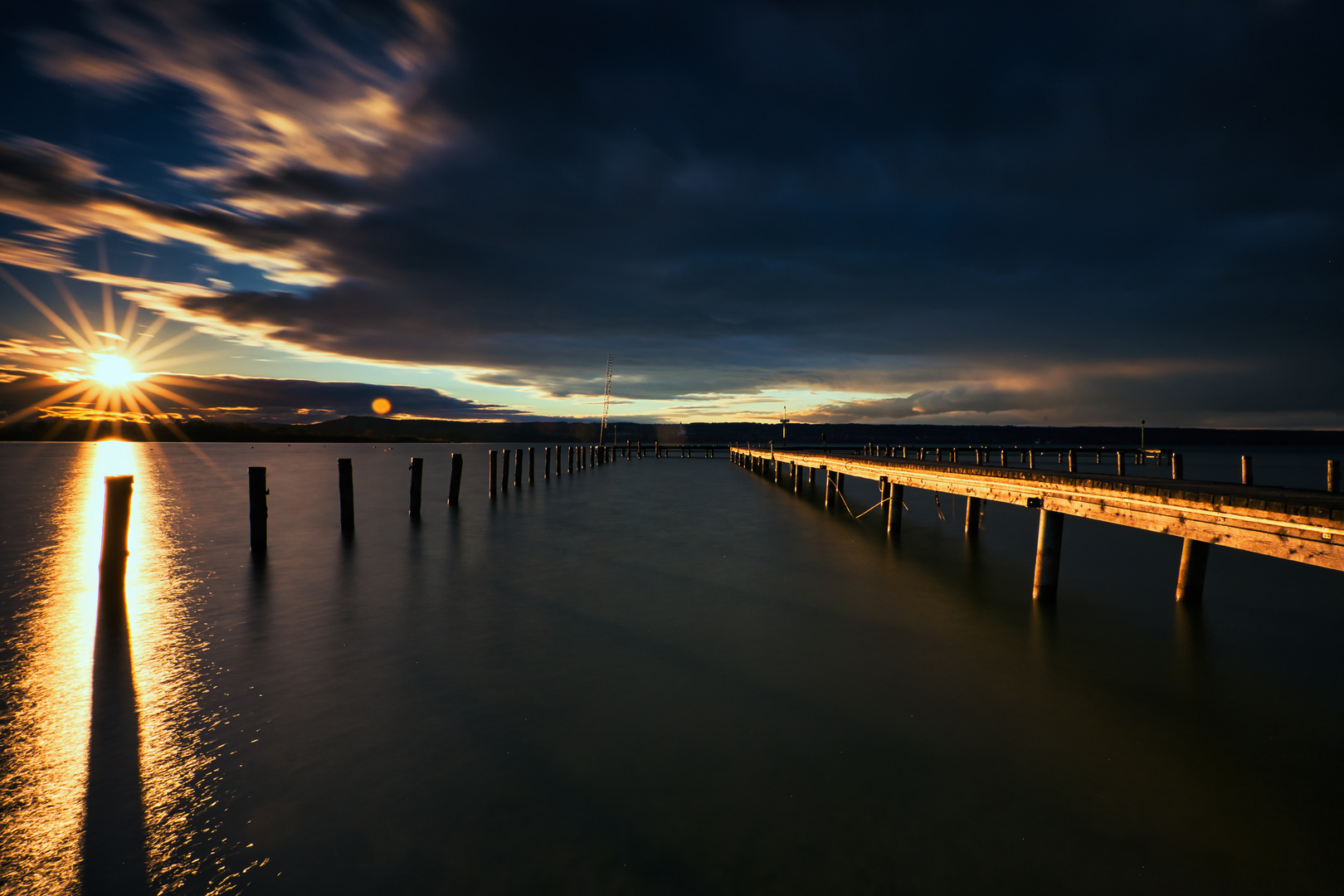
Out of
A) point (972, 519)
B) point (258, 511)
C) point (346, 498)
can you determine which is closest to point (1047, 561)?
point (972, 519)

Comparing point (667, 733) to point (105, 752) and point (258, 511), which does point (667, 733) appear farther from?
point (258, 511)

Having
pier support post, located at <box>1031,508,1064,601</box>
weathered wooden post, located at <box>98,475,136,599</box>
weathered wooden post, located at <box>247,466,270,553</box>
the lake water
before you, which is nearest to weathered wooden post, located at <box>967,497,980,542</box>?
the lake water

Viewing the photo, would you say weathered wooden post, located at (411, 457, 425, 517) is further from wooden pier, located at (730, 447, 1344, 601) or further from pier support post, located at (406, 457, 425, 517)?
wooden pier, located at (730, 447, 1344, 601)

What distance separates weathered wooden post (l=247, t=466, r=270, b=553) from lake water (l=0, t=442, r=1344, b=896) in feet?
6.90

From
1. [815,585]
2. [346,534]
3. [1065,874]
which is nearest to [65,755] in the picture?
[1065,874]

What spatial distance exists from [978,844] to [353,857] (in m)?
4.35

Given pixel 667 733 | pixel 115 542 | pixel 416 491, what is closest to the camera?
pixel 667 733

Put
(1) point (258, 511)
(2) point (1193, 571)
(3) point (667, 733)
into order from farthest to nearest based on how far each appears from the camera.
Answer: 1. (1) point (258, 511)
2. (2) point (1193, 571)
3. (3) point (667, 733)

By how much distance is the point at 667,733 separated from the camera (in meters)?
5.98

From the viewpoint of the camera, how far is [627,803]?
187 inches

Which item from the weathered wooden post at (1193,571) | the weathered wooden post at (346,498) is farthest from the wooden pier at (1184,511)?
the weathered wooden post at (346,498)

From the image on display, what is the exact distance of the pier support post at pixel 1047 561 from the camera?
10734 mm

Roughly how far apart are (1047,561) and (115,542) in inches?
698

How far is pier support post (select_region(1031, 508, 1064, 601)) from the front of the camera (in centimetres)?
1073
